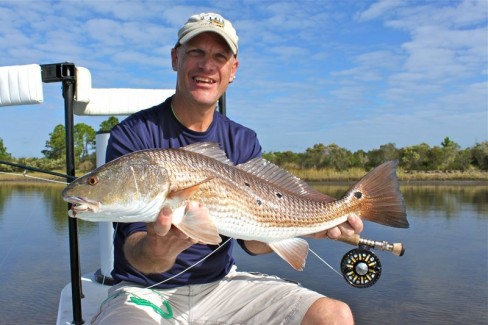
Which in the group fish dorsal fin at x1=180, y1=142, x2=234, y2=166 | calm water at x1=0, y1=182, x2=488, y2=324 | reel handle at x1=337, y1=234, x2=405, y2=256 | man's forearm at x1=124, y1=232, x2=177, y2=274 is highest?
fish dorsal fin at x1=180, y1=142, x2=234, y2=166

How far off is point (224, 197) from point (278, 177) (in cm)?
69

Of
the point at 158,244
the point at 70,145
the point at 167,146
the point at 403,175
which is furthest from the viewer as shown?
the point at 403,175

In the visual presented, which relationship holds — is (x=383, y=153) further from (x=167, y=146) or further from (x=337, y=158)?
(x=167, y=146)

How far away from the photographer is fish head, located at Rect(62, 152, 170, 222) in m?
2.67

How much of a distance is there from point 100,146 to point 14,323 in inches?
110

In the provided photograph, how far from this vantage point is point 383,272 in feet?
27.7

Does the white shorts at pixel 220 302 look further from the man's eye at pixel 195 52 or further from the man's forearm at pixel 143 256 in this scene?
the man's eye at pixel 195 52

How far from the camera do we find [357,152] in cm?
2962

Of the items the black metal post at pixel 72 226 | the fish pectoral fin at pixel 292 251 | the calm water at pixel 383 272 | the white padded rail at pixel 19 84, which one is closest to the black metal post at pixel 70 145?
the black metal post at pixel 72 226

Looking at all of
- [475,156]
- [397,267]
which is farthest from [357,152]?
[397,267]

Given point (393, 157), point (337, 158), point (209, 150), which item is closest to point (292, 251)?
point (209, 150)

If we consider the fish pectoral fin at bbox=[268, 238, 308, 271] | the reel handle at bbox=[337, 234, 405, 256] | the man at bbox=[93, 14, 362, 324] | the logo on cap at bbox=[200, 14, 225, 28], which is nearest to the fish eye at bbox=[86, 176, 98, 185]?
the man at bbox=[93, 14, 362, 324]

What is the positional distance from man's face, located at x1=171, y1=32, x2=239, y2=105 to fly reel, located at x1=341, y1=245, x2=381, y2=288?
1884mm

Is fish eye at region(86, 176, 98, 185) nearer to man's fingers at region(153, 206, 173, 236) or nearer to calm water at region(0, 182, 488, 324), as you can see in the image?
man's fingers at region(153, 206, 173, 236)
